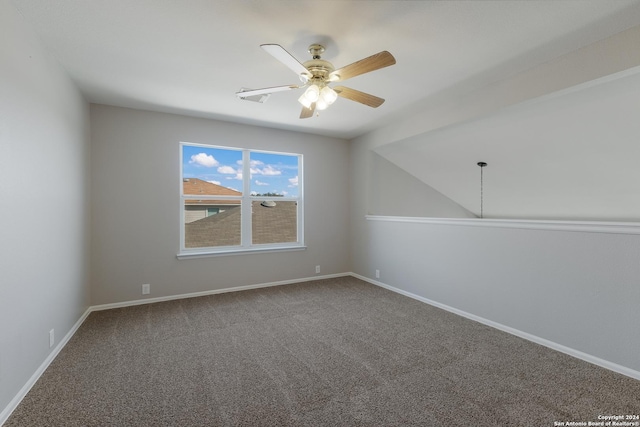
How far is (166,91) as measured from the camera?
321 cm

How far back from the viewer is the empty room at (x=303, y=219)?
1.89m

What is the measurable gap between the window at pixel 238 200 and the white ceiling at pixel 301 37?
134 cm

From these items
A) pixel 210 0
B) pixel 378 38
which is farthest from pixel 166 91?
pixel 378 38

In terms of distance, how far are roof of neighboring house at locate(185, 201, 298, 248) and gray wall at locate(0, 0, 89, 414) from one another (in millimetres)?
1435

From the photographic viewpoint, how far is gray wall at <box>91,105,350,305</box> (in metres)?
3.63

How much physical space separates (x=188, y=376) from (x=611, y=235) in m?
3.37

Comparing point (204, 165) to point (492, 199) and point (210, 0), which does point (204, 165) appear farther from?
point (492, 199)

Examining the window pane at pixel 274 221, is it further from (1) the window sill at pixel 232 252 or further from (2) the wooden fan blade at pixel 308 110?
(2) the wooden fan blade at pixel 308 110

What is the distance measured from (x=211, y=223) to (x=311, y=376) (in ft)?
9.33

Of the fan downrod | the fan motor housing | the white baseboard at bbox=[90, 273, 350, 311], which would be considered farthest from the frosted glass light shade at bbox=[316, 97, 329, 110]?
the white baseboard at bbox=[90, 273, 350, 311]

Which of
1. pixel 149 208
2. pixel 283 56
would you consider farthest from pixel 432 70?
pixel 149 208

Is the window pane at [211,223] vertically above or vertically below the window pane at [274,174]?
below

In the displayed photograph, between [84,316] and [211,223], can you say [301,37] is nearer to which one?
[211,223]

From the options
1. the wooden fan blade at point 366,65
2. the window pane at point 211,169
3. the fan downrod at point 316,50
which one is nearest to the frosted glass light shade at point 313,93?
the wooden fan blade at point 366,65
